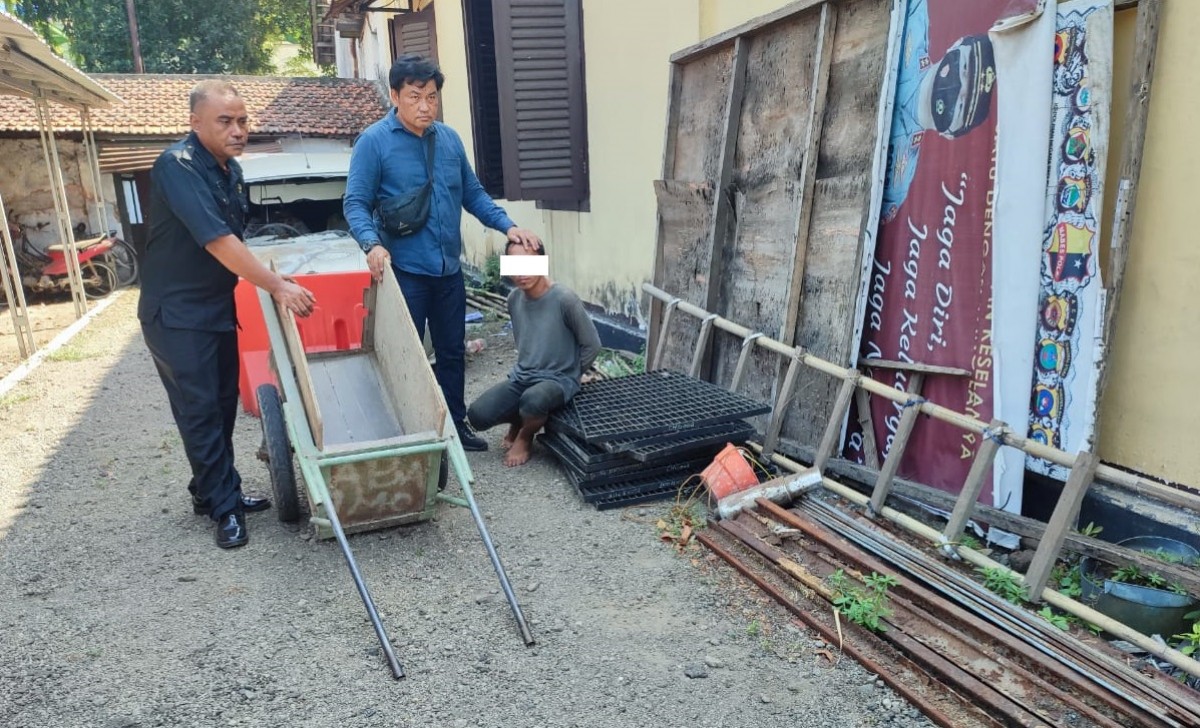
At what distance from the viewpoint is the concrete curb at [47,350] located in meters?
7.25

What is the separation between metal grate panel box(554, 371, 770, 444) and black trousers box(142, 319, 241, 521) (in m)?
1.66

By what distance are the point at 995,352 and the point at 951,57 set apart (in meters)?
1.26

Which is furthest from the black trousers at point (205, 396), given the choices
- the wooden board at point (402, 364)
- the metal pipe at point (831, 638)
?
the metal pipe at point (831, 638)

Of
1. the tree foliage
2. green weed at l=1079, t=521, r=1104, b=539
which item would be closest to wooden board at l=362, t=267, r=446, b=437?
green weed at l=1079, t=521, r=1104, b=539

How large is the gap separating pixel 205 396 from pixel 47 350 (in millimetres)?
6429

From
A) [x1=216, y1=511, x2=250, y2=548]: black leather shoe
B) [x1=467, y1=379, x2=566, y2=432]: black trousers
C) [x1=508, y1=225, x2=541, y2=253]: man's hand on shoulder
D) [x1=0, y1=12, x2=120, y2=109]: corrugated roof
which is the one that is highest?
[x1=0, y1=12, x2=120, y2=109]: corrugated roof

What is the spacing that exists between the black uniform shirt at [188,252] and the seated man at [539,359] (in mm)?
1475

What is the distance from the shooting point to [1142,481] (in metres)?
2.69

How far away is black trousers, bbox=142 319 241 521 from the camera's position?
3602 mm

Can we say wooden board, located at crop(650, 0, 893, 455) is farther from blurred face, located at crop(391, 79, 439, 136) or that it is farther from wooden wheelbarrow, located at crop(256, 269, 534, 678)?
wooden wheelbarrow, located at crop(256, 269, 534, 678)

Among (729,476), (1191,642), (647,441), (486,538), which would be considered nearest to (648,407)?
(647,441)

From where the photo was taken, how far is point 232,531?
12.4 ft

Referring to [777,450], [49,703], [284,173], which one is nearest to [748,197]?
[777,450]

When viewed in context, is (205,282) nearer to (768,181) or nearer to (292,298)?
(292,298)
